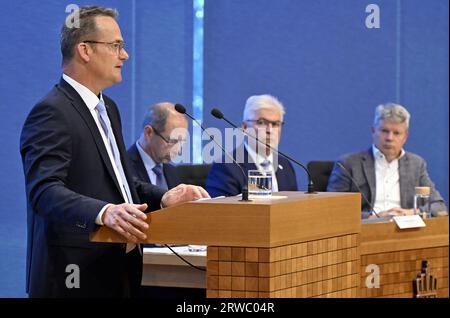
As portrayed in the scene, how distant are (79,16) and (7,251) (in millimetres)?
1617

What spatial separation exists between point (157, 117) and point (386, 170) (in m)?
1.82

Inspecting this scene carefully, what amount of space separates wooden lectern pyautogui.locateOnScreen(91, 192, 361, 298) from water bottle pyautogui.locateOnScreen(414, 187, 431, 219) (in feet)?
8.13

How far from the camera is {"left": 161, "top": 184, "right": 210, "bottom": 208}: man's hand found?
3.18m

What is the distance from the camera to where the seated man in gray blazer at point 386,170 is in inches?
238

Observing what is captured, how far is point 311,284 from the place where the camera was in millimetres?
3023

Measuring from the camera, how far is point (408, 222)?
4707 millimetres

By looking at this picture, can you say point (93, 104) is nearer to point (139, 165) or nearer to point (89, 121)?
point (89, 121)

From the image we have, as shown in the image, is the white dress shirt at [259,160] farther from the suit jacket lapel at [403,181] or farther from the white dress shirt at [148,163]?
the suit jacket lapel at [403,181]

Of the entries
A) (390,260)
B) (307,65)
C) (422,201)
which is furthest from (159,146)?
→ (307,65)

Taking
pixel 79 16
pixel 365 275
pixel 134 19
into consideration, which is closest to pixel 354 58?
pixel 134 19

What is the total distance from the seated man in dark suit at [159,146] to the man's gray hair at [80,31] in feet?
5.11

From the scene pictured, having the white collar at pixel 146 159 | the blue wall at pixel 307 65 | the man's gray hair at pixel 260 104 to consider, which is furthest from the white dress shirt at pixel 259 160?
the blue wall at pixel 307 65

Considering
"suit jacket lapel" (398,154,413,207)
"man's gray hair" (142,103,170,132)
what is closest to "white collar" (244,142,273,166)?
"man's gray hair" (142,103,170,132)
